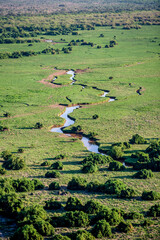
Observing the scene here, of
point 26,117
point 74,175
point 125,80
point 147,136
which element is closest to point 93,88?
point 125,80

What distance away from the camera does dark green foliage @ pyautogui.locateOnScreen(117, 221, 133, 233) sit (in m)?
31.0

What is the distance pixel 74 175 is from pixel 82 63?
74.2m

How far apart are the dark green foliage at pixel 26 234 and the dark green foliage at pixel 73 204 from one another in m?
6.49

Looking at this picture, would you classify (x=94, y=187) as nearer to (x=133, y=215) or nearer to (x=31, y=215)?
(x=133, y=215)

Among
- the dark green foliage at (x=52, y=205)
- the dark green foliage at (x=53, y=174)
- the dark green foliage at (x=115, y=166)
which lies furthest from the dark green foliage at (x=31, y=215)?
the dark green foliage at (x=115, y=166)

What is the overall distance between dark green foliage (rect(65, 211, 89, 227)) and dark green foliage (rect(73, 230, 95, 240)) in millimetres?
2469

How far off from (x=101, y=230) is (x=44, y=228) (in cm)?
496

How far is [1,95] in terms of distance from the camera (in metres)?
82.4

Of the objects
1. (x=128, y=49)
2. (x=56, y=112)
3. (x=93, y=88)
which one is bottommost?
(x=56, y=112)

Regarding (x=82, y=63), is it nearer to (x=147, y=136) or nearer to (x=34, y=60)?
(x=34, y=60)

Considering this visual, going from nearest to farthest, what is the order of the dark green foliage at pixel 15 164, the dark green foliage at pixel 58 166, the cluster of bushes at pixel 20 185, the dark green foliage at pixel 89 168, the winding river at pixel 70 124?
the cluster of bushes at pixel 20 185
the dark green foliage at pixel 89 168
the dark green foliage at pixel 15 164
the dark green foliage at pixel 58 166
the winding river at pixel 70 124

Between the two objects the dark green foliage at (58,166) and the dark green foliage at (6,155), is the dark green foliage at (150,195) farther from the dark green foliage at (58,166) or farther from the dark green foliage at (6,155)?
the dark green foliage at (6,155)

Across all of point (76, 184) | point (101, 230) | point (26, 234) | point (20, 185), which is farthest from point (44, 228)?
point (76, 184)

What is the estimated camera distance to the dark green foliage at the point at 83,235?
28.6m
